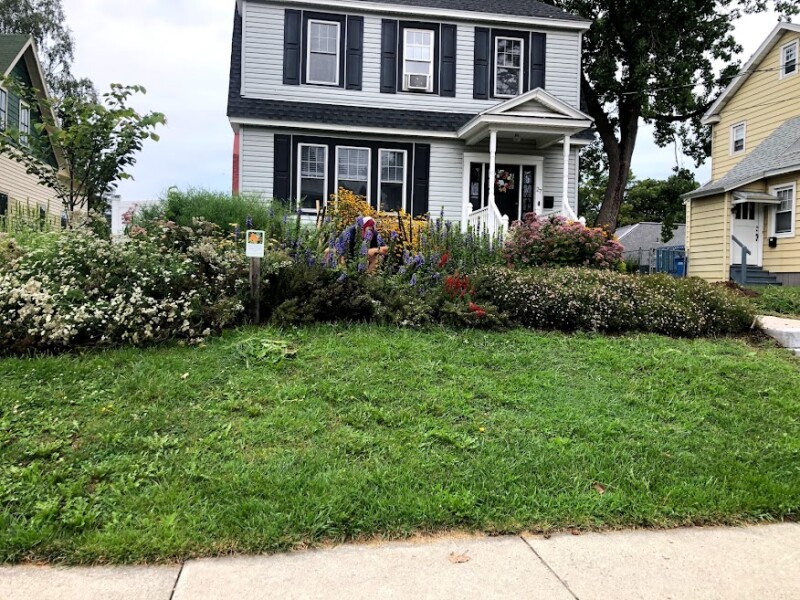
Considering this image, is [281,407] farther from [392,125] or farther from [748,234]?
[748,234]

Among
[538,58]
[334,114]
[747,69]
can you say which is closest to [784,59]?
[747,69]

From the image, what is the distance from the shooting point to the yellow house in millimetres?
16328

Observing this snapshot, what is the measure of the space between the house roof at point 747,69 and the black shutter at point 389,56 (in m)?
12.6

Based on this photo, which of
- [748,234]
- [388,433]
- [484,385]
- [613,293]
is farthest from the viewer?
[748,234]

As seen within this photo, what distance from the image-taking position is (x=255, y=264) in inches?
234

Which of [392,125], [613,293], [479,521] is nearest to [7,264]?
[479,521]

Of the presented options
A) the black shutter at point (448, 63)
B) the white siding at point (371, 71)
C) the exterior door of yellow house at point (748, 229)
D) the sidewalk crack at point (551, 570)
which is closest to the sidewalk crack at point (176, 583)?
the sidewalk crack at point (551, 570)

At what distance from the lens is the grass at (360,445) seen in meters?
3.08

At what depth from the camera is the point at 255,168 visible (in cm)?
1318

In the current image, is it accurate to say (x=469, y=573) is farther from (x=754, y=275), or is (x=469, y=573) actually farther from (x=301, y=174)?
(x=754, y=275)

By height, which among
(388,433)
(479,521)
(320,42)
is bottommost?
(479,521)

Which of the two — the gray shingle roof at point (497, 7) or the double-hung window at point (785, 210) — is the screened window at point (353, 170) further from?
the double-hung window at point (785, 210)

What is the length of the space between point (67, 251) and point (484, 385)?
438 centimetres

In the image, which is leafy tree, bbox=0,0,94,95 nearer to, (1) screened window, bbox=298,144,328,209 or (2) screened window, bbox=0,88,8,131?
(2) screened window, bbox=0,88,8,131
